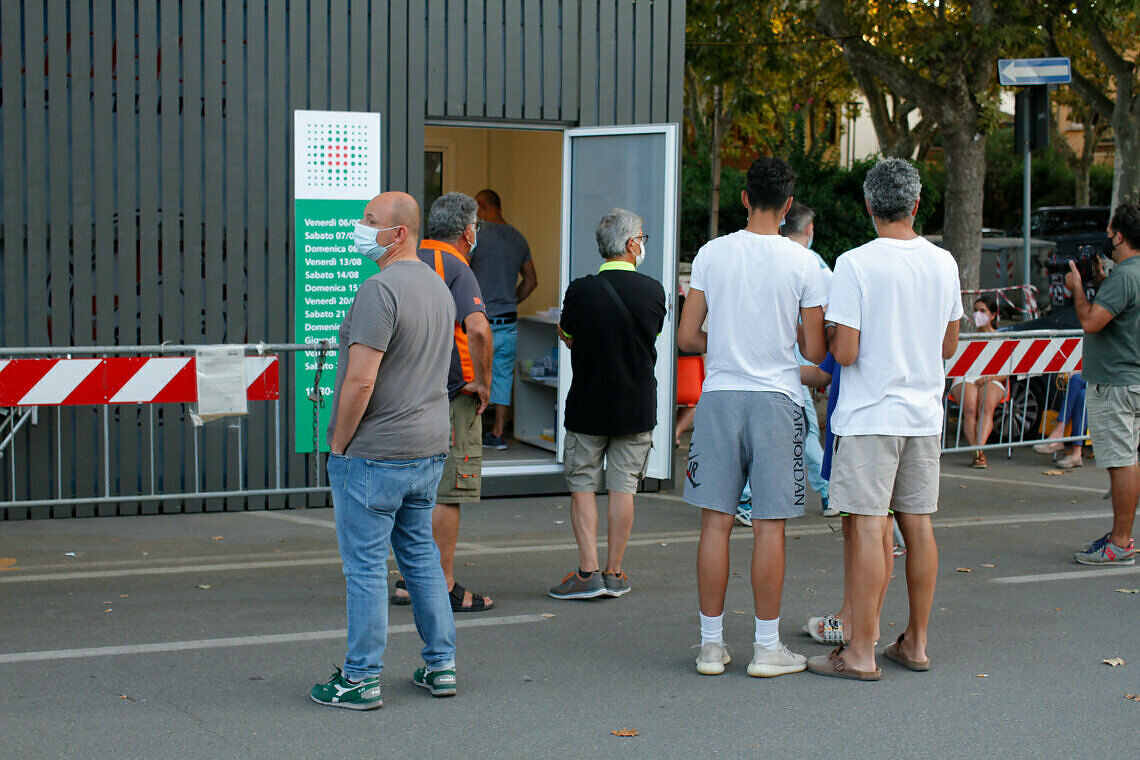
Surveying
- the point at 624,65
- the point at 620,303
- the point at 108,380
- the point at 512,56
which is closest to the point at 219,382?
the point at 108,380

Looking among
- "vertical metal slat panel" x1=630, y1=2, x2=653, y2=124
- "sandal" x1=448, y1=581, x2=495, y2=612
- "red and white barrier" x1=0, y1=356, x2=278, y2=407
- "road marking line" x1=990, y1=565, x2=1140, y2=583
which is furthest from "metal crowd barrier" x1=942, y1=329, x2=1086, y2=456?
"red and white barrier" x1=0, y1=356, x2=278, y2=407

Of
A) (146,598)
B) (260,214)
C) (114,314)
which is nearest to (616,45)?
(260,214)

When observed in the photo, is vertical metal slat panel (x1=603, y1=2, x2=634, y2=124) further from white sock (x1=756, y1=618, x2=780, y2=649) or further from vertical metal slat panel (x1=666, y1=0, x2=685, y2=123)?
white sock (x1=756, y1=618, x2=780, y2=649)

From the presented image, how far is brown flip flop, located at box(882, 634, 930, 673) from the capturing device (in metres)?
5.46

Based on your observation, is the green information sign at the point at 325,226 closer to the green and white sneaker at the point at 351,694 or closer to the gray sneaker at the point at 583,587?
the gray sneaker at the point at 583,587

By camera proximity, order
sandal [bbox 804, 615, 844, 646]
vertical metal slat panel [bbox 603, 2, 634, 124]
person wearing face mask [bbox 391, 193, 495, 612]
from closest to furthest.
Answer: sandal [bbox 804, 615, 844, 646] → person wearing face mask [bbox 391, 193, 495, 612] → vertical metal slat panel [bbox 603, 2, 634, 124]

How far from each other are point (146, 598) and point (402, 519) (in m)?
2.16

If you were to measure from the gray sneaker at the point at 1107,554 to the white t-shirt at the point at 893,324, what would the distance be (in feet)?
9.16

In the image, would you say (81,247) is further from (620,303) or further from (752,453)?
(752,453)

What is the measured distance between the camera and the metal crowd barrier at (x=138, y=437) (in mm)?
7734

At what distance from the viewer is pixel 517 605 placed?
21.3 ft

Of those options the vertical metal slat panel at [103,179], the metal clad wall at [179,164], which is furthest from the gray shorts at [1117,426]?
the vertical metal slat panel at [103,179]

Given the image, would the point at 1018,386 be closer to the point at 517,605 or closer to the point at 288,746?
the point at 517,605

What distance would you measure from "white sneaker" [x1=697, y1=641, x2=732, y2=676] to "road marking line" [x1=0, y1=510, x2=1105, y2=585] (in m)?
2.44
